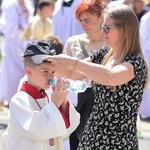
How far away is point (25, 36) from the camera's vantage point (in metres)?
8.89

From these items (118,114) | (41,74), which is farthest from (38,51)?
(118,114)

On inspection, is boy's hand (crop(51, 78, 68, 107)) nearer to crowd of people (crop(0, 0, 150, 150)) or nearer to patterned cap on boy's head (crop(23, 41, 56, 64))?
crowd of people (crop(0, 0, 150, 150))

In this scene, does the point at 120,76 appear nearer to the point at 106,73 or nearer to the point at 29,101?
the point at 106,73

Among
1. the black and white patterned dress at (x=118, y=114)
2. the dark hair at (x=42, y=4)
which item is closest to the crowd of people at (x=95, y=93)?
the black and white patterned dress at (x=118, y=114)

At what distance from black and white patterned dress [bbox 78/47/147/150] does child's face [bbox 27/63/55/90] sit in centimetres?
33

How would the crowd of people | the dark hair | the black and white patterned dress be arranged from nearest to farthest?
the crowd of people → the black and white patterned dress → the dark hair

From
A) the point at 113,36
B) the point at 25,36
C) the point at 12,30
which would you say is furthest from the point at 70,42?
the point at 12,30

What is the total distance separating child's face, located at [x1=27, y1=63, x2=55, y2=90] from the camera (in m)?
3.58

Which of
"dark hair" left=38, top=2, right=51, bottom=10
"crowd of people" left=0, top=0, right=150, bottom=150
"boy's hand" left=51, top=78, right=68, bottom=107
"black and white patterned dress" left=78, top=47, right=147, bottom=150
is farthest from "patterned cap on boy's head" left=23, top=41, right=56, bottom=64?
"dark hair" left=38, top=2, right=51, bottom=10

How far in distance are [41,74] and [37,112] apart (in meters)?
0.25

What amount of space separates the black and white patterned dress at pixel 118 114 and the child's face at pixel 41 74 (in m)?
0.33

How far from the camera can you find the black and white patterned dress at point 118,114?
11.8ft

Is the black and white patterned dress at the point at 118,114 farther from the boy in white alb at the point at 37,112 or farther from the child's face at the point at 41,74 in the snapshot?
the child's face at the point at 41,74

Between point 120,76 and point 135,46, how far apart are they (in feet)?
0.94
